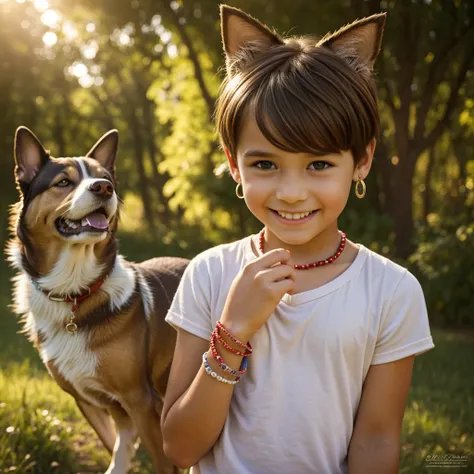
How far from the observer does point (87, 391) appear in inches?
145

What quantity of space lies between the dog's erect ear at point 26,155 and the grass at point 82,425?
1471 millimetres

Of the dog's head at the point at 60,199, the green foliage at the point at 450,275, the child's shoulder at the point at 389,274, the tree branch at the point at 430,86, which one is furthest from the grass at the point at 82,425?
the tree branch at the point at 430,86

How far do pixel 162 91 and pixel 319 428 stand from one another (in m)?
14.8

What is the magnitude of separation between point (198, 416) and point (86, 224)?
189 centimetres

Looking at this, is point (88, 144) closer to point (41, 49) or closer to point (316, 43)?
point (41, 49)

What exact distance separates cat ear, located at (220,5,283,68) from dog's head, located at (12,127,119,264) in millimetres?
1591

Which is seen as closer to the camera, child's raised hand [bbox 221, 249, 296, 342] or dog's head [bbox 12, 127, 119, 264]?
child's raised hand [bbox 221, 249, 296, 342]

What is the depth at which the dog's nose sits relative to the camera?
3.53m

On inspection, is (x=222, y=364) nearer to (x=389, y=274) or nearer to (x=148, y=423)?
(x=389, y=274)

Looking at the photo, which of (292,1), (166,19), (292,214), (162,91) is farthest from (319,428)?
(162,91)

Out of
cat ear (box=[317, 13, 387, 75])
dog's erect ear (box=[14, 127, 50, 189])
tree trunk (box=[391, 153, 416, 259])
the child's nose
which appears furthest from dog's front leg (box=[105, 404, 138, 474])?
tree trunk (box=[391, 153, 416, 259])

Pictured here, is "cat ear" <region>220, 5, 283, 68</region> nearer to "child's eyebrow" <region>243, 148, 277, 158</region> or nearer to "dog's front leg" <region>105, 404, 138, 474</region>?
"child's eyebrow" <region>243, 148, 277, 158</region>

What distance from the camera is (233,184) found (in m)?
12.4

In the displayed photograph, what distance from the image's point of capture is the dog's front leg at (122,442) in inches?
149
